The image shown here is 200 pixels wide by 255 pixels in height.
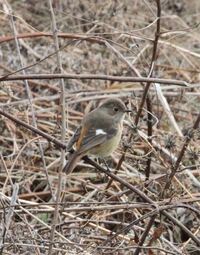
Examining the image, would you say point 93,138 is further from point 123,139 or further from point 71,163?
point 71,163

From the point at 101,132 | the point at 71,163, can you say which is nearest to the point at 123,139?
the point at 101,132

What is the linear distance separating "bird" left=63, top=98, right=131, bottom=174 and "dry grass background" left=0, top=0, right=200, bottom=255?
5.1 inches

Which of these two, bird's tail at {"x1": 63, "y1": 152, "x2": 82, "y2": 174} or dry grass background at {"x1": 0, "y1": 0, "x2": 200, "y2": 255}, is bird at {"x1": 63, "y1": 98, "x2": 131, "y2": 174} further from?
dry grass background at {"x1": 0, "y1": 0, "x2": 200, "y2": 255}

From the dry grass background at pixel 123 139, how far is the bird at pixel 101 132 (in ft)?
0.43

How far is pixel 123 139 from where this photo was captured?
17.9ft

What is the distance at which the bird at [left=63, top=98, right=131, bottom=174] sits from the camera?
494 centimetres

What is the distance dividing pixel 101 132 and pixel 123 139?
215 millimetres

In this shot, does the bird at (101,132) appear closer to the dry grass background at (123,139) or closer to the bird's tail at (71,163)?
the bird's tail at (71,163)

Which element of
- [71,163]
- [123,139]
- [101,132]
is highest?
[71,163]

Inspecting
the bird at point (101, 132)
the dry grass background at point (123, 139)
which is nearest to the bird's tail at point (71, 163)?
the bird at point (101, 132)

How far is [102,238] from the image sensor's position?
15.2 feet

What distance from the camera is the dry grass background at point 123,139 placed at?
4441 mm

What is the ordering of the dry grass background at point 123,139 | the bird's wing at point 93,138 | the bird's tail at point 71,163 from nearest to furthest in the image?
the dry grass background at point 123,139 → the bird's tail at point 71,163 → the bird's wing at point 93,138

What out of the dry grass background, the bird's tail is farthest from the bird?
the dry grass background
